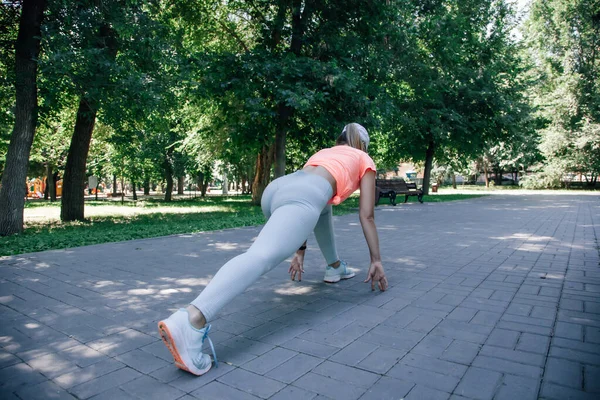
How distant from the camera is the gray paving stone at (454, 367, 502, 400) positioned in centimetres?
221

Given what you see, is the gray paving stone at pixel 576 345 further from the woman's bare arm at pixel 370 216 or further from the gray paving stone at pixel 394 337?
the woman's bare arm at pixel 370 216

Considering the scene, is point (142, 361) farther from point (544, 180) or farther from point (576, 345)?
point (544, 180)

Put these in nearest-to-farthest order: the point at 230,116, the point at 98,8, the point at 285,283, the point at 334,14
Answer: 1. the point at 285,283
2. the point at 98,8
3. the point at 334,14
4. the point at 230,116

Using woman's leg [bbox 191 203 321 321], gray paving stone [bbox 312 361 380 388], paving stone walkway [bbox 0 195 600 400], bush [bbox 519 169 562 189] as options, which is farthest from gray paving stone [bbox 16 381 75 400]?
bush [bbox 519 169 562 189]

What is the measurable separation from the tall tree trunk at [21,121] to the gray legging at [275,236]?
331 inches

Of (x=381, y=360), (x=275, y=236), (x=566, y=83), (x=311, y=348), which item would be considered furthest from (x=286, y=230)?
(x=566, y=83)

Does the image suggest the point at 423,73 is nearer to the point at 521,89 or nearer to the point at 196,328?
the point at 521,89

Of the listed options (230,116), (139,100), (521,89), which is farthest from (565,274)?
(521,89)

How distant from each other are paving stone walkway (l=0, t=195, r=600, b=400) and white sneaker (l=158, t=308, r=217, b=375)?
0.09 meters

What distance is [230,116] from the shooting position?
48.6 ft

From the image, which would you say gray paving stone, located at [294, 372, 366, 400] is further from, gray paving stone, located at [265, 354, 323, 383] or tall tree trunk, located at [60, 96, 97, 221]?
tall tree trunk, located at [60, 96, 97, 221]

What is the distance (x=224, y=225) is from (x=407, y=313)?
7.20 m

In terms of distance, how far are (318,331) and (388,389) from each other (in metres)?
0.93

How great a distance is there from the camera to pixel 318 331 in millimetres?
3127
